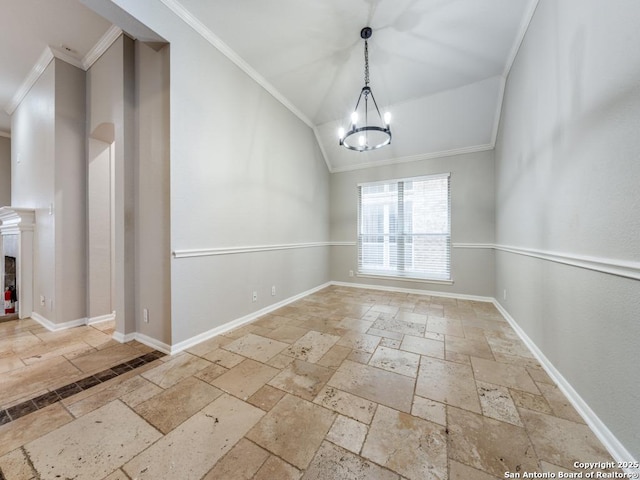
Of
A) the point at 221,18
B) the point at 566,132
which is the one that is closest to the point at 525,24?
the point at 566,132

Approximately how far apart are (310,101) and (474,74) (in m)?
2.38

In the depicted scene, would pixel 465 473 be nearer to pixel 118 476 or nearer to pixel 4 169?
pixel 118 476

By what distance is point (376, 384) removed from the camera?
1807 millimetres

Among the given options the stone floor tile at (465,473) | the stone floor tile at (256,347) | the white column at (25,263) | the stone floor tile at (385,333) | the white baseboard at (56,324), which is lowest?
the stone floor tile at (465,473)

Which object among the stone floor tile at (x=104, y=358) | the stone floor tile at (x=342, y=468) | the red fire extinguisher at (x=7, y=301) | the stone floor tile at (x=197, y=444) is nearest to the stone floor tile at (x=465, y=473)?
the stone floor tile at (x=342, y=468)

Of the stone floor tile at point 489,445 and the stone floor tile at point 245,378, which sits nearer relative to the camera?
the stone floor tile at point 489,445

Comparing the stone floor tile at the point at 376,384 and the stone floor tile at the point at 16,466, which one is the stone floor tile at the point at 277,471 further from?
the stone floor tile at the point at 16,466

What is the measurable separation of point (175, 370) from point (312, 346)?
1232 mm

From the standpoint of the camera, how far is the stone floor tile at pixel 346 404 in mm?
1490

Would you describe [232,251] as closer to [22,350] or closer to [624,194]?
[22,350]

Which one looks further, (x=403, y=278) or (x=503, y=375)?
(x=403, y=278)

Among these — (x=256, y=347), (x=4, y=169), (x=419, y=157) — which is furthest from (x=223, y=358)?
(x=4, y=169)

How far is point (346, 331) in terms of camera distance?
2.78 metres

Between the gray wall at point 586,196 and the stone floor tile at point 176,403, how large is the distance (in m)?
2.37
